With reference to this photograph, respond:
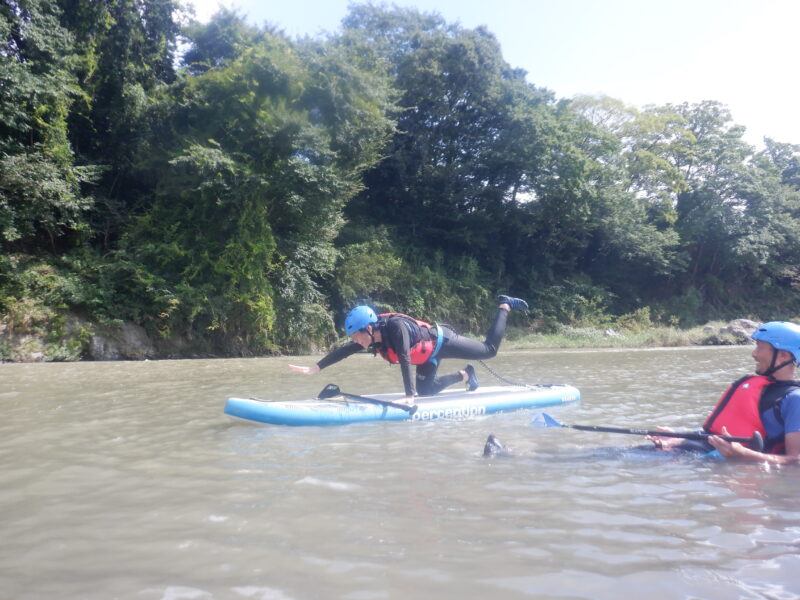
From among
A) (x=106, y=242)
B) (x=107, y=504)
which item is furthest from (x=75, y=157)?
(x=107, y=504)

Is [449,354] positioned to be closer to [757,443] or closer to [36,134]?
[757,443]

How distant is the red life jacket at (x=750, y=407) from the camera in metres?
3.71

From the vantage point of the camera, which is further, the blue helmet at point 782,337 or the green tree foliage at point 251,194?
the green tree foliage at point 251,194

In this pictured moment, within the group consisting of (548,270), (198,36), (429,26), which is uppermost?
(429,26)

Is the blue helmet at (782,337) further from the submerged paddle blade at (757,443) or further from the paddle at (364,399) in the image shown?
the paddle at (364,399)

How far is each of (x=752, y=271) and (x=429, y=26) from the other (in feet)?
65.9

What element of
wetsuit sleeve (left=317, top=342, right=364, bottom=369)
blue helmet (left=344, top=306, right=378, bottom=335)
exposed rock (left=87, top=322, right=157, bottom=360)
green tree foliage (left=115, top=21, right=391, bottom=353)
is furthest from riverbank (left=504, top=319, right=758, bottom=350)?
blue helmet (left=344, top=306, right=378, bottom=335)

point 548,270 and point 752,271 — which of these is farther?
point 752,271

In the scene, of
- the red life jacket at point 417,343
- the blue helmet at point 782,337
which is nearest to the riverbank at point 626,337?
the red life jacket at point 417,343

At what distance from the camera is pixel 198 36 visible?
59.8 ft

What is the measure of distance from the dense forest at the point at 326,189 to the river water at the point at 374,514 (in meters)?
9.50

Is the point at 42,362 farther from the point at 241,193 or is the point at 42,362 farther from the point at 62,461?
the point at 62,461

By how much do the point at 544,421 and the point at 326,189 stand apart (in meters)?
11.8

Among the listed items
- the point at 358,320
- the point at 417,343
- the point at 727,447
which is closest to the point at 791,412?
the point at 727,447
